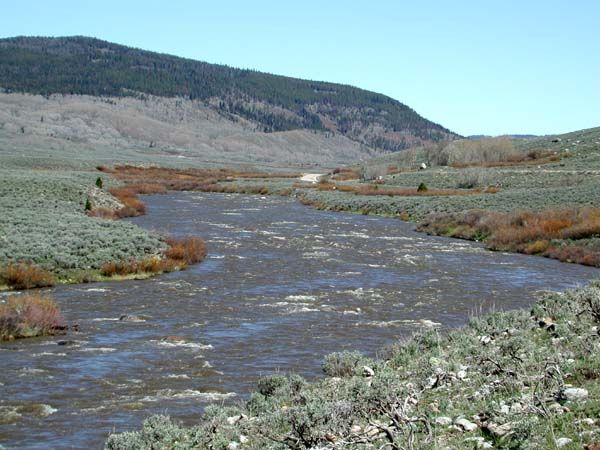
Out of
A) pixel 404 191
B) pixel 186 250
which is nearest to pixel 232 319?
pixel 186 250

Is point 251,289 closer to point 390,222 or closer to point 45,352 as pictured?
point 45,352

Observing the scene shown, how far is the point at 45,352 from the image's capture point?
1327cm

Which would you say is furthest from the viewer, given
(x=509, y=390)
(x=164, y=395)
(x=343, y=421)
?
(x=164, y=395)

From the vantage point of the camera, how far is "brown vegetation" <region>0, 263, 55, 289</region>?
19.5 metres

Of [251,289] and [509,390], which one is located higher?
[509,390]

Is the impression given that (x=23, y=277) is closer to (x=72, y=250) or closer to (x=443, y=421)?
(x=72, y=250)

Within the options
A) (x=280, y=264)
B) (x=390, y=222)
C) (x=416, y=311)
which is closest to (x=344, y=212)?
(x=390, y=222)

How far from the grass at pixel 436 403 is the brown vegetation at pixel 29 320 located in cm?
637

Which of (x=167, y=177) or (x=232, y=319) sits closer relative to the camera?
(x=232, y=319)

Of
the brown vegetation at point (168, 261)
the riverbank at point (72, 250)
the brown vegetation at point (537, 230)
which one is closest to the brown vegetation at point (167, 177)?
the brown vegetation at point (537, 230)

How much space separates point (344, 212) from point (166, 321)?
36.9 meters

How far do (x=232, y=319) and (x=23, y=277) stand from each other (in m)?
7.04

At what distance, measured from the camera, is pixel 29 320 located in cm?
1459

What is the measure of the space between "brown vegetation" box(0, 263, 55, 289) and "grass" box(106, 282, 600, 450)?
37.6 ft
